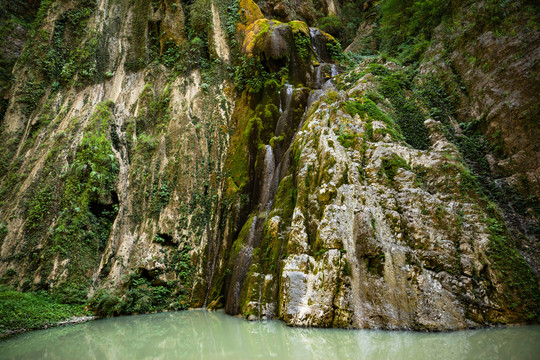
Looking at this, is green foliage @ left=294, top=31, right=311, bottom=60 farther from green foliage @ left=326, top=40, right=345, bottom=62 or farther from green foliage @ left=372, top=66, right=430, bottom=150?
green foliage @ left=372, top=66, right=430, bottom=150

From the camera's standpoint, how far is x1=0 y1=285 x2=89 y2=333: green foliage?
10.2 metres

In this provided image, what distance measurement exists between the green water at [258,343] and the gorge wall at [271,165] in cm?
83

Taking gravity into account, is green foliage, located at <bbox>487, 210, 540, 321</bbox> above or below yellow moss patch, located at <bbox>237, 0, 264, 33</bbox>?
below

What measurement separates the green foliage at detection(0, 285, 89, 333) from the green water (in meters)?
1.14

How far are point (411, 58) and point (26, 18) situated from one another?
109 feet

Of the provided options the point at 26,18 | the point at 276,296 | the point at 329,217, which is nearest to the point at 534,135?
the point at 329,217

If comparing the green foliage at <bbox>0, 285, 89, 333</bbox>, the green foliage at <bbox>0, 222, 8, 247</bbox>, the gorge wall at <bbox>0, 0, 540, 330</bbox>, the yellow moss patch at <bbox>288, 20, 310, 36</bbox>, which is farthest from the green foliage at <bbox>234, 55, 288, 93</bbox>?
the green foliage at <bbox>0, 222, 8, 247</bbox>

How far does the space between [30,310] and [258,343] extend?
10.5 metres

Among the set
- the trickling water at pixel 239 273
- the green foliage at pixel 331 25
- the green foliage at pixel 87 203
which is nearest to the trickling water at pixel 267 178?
the trickling water at pixel 239 273

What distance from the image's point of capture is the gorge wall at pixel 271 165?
8.17 metres

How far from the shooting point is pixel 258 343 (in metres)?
6.58

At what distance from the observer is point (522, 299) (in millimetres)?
7262

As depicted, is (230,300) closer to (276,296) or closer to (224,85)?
(276,296)

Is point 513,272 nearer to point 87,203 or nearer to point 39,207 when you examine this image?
point 87,203
